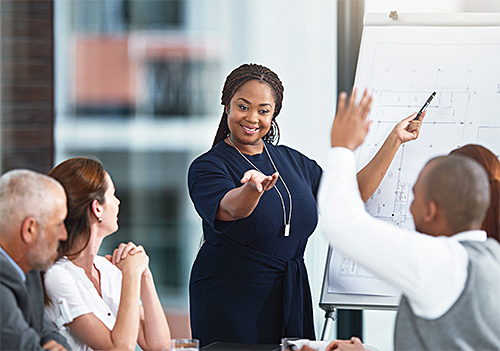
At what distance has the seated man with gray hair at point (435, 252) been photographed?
1248 mm

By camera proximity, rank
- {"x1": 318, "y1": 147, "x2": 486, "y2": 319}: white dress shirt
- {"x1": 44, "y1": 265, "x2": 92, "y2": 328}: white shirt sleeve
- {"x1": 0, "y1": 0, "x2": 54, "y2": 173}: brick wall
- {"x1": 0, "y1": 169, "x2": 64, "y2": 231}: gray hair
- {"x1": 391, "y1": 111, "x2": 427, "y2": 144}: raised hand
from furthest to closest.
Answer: {"x1": 0, "y1": 0, "x2": 54, "y2": 173}: brick wall
{"x1": 391, "y1": 111, "x2": 427, "y2": 144}: raised hand
{"x1": 44, "y1": 265, "x2": 92, "y2": 328}: white shirt sleeve
{"x1": 0, "y1": 169, "x2": 64, "y2": 231}: gray hair
{"x1": 318, "y1": 147, "x2": 486, "y2": 319}: white dress shirt

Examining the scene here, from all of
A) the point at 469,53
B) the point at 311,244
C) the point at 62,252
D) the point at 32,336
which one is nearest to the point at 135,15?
the point at 311,244

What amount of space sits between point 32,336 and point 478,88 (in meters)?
1.58

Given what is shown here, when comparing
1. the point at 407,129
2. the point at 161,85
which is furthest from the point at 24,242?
the point at 161,85

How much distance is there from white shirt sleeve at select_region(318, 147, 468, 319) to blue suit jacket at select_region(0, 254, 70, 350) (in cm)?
62

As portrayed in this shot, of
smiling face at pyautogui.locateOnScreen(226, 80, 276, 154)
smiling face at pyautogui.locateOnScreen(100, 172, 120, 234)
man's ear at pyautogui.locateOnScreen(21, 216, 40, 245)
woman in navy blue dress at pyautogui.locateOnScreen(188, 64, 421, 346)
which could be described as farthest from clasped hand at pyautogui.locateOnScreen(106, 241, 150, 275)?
smiling face at pyautogui.locateOnScreen(226, 80, 276, 154)

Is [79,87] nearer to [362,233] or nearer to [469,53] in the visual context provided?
[469,53]

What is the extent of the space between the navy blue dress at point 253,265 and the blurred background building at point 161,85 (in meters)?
1.00

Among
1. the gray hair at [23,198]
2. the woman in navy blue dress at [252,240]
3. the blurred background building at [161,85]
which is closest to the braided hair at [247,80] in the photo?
the woman in navy blue dress at [252,240]

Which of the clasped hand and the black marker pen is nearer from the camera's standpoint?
the clasped hand

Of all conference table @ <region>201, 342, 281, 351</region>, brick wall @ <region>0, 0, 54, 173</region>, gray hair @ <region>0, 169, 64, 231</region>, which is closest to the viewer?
gray hair @ <region>0, 169, 64, 231</region>

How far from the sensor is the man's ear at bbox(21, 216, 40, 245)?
4.53 feet

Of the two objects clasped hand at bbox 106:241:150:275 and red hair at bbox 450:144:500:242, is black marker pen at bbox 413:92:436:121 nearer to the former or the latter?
red hair at bbox 450:144:500:242

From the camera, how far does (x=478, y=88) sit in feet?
7.28
